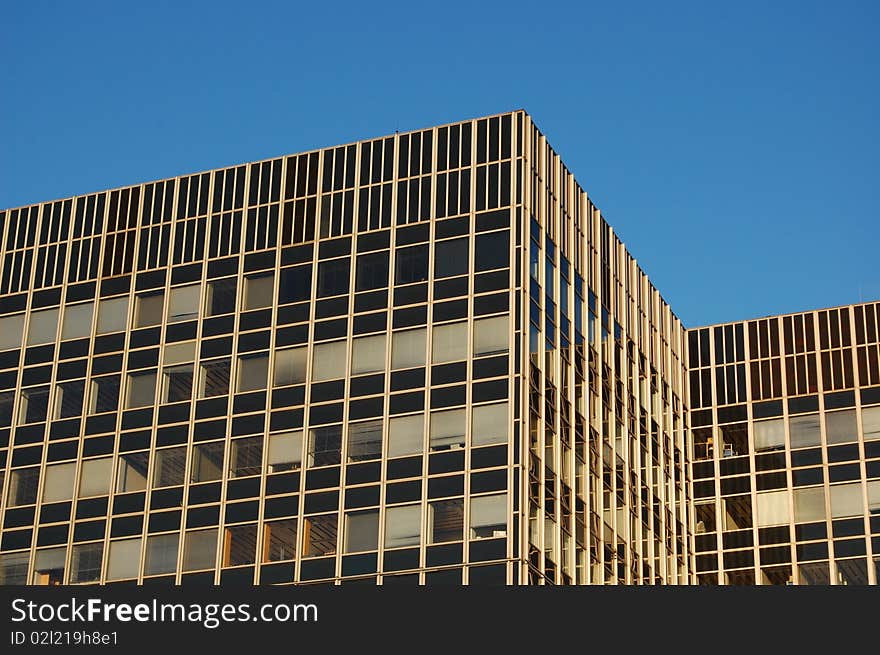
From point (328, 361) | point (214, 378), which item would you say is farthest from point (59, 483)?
point (328, 361)

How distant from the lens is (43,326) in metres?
96.2

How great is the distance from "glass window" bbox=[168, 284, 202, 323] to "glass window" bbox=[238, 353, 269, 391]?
4605 mm

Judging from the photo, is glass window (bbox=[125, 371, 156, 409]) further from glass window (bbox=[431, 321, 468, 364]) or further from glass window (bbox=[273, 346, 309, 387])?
glass window (bbox=[431, 321, 468, 364])

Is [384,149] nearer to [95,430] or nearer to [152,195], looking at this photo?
[152,195]

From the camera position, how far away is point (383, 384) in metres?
86.6

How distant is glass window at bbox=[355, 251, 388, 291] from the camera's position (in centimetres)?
8956

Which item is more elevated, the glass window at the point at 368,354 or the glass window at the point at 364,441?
the glass window at the point at 368,354

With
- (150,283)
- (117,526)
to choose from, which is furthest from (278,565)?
(150,283)

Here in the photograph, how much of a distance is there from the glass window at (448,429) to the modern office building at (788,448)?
87.0 ft

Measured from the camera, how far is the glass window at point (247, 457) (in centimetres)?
8744

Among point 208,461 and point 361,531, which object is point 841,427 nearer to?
point 361,531

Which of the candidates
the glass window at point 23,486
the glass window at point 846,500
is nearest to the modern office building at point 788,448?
the glass window at point 846,500

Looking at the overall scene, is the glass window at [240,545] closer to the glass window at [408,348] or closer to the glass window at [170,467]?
the glass window at [170,467]

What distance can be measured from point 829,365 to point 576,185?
21414 mm
